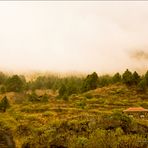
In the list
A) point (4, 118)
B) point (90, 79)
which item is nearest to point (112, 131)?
point (4, 118)

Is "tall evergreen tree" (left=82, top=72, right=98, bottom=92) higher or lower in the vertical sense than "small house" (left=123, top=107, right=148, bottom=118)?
higher

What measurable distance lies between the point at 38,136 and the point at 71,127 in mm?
6273

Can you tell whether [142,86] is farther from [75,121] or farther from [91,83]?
[75,121]

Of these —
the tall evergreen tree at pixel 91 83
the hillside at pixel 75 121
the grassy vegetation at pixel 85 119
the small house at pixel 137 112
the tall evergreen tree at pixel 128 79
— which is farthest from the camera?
the tall evergreen tree at pixel 91 83

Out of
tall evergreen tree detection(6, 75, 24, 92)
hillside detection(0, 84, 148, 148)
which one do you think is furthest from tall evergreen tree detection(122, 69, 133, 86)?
tall evergreen tree detection(6, 75, 24, 92)

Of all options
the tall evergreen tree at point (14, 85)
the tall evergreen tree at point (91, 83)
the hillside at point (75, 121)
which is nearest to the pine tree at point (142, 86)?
the hillside at point (75, 121)

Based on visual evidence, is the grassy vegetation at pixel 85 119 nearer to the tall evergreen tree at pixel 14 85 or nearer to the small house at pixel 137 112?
the small house at pixel 137 112

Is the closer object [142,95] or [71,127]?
[71,127]

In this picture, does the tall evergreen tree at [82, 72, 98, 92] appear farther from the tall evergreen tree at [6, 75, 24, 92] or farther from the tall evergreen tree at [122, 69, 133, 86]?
the tall evergreen tree at [6, 75, 24, 92]

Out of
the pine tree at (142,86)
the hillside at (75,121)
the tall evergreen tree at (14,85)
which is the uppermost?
the tall evergreen tree at (14,85)

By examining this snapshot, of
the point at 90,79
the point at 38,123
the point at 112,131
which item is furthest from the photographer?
the point at 90,79

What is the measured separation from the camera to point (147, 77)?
437ft

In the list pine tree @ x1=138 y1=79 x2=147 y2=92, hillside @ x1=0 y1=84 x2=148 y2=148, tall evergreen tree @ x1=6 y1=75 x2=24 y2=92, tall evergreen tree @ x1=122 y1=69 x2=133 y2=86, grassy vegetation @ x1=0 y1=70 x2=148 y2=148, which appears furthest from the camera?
tall evergreen tree @ x1=6 y1=75 x2=24 y2=92

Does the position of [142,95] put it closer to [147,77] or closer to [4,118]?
[147,77]
